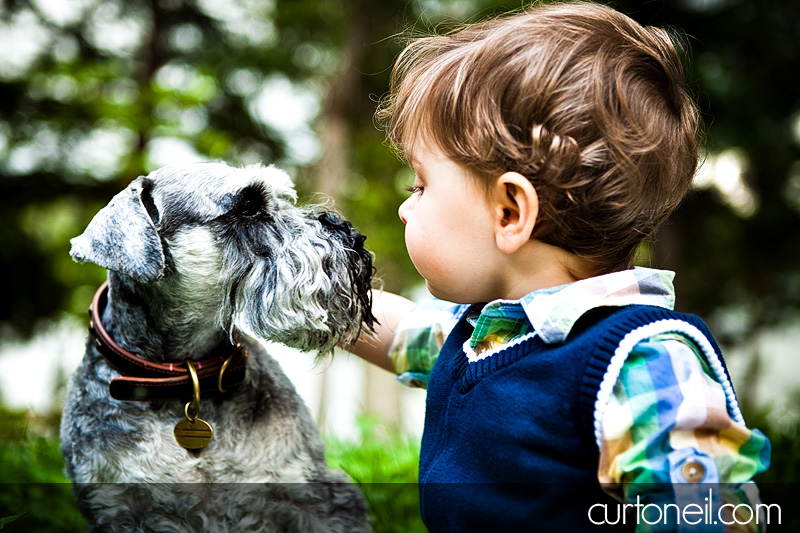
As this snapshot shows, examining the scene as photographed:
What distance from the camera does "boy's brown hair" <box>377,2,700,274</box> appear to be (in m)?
1.91

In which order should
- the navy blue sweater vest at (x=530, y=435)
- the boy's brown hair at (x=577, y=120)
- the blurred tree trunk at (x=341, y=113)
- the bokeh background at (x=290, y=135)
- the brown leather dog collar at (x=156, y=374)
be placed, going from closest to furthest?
1. the navy blue sweater vest at (x=530, y=435)
2. the boy's brown hair at (x=577, y=120)
3. the brown leather dog collar at (x=156, y=374)
4. the bokeh background at (x=290, y=135)
5. the blurred tree trunk at (x=341, y=113)

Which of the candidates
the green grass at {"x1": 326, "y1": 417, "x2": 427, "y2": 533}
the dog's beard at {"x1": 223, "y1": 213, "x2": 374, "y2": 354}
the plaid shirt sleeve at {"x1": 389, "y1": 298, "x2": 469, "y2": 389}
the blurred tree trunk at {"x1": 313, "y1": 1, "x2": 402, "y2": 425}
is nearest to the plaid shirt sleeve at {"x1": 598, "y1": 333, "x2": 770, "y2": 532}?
the plaid shirt sleeve at {"x1": 389, "y1": 298, "x2": 469, "y2": 389}

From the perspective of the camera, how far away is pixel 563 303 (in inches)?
74.9

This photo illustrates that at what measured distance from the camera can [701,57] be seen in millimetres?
6938

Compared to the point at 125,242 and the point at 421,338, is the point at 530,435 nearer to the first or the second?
the point at 421,338

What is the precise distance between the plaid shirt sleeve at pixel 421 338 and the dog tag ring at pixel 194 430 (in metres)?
0.77

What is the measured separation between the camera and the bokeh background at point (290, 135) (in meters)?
A: 7.07

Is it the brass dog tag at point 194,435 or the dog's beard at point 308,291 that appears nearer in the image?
the brass dog tag at point 194,435

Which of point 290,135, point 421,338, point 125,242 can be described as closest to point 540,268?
point 421,338

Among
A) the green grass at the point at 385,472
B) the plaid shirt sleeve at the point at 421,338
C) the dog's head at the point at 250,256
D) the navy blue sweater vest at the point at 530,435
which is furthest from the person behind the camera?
the green grass at the point at 385,472

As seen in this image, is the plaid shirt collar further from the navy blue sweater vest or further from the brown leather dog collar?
the brown leather dog collar

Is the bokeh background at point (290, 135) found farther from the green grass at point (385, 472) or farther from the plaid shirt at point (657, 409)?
the plaid shirt at point (657, 409)

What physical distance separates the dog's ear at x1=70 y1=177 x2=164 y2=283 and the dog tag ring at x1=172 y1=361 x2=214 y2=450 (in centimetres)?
38

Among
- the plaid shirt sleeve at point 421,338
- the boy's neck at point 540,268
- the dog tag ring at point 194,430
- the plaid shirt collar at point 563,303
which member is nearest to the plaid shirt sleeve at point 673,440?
the plaid shirt collar at point 563,303
